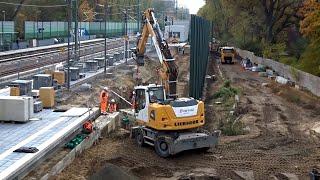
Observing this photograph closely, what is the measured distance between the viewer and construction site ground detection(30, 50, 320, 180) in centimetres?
A: 1805

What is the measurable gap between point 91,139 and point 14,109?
11.2 feet

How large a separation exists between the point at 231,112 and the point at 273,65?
2807 cm

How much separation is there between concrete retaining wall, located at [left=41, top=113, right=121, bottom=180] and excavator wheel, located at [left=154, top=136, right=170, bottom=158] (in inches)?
108

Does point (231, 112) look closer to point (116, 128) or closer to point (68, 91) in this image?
point (116, 128)

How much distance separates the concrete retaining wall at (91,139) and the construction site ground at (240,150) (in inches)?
8.3

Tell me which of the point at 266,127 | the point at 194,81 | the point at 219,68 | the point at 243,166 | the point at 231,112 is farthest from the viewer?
the point at 219,68

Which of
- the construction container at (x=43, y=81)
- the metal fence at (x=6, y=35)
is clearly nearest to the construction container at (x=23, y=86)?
the construction container at (x=43, y=81)

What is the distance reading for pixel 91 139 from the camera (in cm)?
2080

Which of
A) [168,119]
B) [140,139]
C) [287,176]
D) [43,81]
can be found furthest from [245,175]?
[43,81]

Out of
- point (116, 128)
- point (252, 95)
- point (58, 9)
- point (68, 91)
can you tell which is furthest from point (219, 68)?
point (58, 9)

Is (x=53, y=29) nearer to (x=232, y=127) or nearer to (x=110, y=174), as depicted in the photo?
(x=232, y=127)

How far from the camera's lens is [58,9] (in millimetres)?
100688

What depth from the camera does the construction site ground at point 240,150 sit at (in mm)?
18047

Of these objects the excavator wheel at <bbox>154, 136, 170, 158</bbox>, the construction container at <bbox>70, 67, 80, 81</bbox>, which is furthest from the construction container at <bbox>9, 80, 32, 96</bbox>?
the construction container at <bbox>70, 67, 80, 81</bbox>
